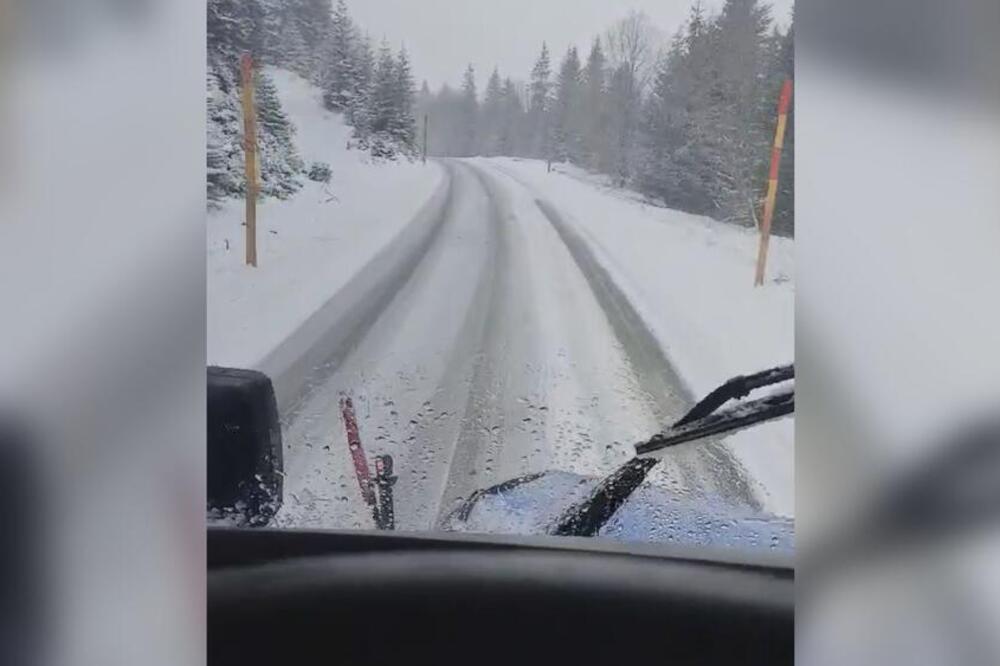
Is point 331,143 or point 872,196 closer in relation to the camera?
point 872,196

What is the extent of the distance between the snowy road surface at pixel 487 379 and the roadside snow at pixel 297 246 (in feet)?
0.36

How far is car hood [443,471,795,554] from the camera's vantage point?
6.07 ft

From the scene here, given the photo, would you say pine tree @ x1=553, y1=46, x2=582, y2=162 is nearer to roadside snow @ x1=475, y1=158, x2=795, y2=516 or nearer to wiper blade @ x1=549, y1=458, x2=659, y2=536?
roadside snow @ x1=475, y1=158, x2=795, y2=516

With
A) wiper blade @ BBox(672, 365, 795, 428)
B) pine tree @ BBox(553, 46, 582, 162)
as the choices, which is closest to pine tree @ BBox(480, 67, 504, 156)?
pine tree @ BBox(553, 46, 582, 162)

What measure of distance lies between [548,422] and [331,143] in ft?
2.50

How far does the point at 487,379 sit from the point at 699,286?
0.48 meters

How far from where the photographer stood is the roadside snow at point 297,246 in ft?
6.38

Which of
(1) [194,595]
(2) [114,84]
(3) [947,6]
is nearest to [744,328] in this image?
(3) [947,6]

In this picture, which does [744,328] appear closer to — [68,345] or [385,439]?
[385,439]

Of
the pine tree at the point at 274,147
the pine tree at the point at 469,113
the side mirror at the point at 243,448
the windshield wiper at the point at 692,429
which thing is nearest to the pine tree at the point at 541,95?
the pine tree at the point at 469,113

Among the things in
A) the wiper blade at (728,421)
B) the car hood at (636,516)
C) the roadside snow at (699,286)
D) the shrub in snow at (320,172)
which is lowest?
the car hood at (636,516)

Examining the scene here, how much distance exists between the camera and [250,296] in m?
1.95

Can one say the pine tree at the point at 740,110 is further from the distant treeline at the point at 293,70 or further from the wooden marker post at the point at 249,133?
the wooden marker post at the point at 249,133

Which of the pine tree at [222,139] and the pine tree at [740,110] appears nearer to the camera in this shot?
the pine tree at [740,110]
